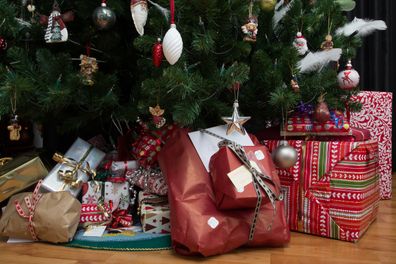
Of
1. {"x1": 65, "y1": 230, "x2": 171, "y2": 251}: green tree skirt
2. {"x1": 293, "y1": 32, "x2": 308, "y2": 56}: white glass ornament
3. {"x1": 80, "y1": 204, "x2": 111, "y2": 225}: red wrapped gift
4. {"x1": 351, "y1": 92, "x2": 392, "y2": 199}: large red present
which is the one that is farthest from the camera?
{"x1": 351, "y1": 92, "x2": 392, "y2": 199}: large red present

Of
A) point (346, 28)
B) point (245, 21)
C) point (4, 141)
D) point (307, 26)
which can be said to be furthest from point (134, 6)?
point (4, 141)

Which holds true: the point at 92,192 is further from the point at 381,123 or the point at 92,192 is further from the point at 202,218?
the point at 381,123

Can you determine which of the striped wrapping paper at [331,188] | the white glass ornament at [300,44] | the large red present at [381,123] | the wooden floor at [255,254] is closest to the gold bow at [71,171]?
the wooden floor at [255,254]

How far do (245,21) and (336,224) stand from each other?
673mm

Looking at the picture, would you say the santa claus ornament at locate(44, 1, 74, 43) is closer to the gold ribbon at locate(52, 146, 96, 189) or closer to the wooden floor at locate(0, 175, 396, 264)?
the gold ribbon at locate(52, 146, 96, 189)

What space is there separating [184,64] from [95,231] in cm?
57

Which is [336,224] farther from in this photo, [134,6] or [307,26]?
[134,6]

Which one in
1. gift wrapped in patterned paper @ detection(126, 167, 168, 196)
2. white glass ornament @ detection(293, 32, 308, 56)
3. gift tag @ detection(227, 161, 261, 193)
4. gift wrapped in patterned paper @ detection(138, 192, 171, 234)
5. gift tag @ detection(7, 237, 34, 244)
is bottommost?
gift tag @ detection(7, 237, 34, 244)

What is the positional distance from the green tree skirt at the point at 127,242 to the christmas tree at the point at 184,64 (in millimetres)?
346

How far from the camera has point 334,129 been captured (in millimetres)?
1257

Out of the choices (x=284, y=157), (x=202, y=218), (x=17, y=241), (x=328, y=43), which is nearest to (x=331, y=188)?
(x=284, y=157)

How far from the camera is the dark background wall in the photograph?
226 centimetres

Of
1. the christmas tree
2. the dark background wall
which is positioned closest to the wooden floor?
the christmas tree

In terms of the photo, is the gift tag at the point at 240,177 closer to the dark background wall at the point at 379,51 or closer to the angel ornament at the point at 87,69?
the angel ornament at the point at 87,69
